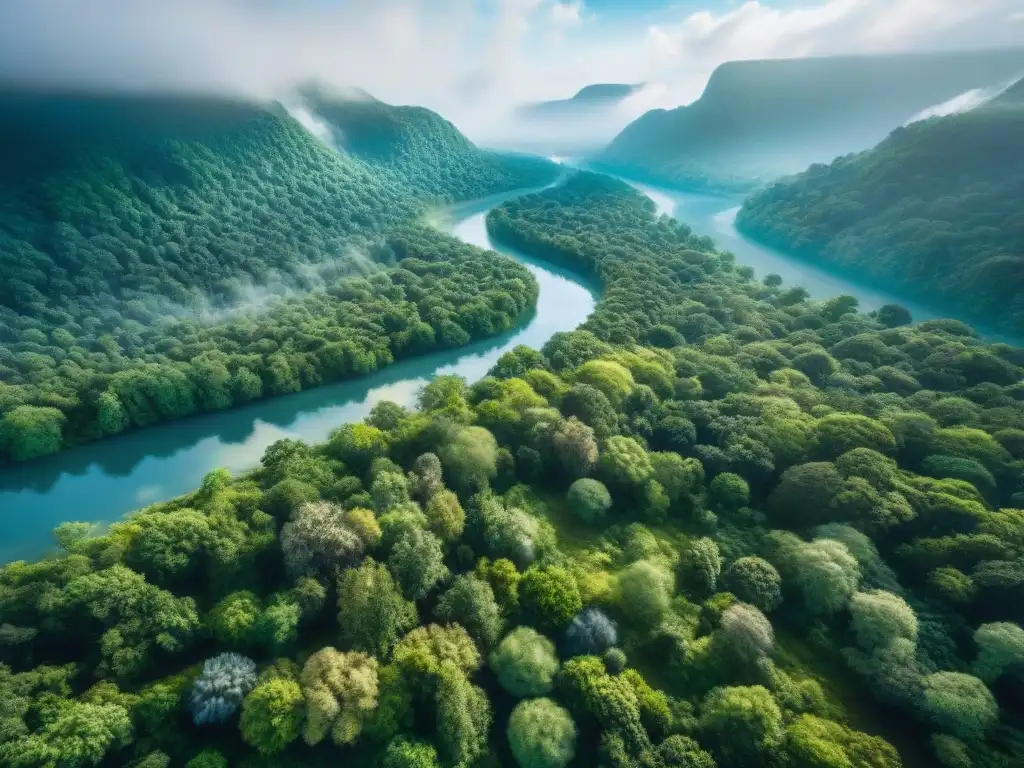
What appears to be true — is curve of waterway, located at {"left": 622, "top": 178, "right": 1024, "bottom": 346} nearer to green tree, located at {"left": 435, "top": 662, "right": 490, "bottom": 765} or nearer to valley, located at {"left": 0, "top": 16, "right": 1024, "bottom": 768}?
valley, located at {"left": 0, "top": 16, "right": 1024, "bottom": 768}

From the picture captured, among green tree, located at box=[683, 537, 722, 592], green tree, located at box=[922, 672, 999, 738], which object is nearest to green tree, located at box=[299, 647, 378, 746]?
green tree, located at box=[683, 537, 722, 592]

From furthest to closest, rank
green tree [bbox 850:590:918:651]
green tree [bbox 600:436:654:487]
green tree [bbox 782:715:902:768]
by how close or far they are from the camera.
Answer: green tree [bbox 600:436:654:487] < green tree [bbox 850:590:918:651] < green tree [bbox 782:715:902:768]

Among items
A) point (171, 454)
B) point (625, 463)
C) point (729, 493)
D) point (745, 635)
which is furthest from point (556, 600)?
point (171, 454)

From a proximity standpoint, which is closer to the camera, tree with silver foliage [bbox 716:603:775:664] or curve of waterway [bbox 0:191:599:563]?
tree with silver foliage [bbox 716:603:775:664]

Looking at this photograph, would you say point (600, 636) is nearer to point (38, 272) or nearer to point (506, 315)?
point (506, 315)

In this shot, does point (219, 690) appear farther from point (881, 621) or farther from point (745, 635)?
point (881, 621)

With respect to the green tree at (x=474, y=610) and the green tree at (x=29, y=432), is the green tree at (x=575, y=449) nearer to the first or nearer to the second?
the green tree at (x=474, y=610)

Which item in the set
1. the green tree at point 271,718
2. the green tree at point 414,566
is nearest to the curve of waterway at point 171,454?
the green tree at point 414,566
